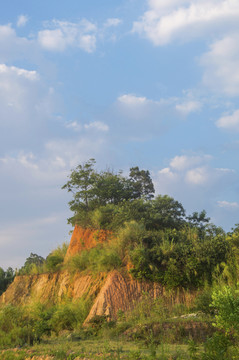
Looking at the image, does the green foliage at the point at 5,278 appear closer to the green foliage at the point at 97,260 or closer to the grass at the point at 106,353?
the green foliage at the point at 97,260

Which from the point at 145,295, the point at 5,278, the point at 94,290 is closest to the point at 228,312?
the point at 145,295

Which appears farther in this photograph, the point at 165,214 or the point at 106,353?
the point at 165,214

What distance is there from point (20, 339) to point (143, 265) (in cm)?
822

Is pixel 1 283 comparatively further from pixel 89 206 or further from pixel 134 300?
pixel 134 300

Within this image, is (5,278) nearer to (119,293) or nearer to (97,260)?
(97,260)

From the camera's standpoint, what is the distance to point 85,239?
25984 mm

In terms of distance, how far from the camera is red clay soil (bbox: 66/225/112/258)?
971 inches

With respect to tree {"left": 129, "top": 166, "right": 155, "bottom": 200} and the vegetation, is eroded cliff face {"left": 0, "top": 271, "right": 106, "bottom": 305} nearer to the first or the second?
the vegetation

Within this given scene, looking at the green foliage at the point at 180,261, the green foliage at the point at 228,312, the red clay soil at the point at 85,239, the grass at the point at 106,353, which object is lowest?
the grass at the point at 106,353

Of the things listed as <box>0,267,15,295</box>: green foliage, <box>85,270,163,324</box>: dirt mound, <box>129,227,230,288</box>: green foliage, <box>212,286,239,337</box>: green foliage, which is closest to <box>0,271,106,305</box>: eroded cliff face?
<box>85,270,163,324</box>: dirt mound

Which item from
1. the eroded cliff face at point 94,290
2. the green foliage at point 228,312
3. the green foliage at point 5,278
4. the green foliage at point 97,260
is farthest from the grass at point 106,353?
the green foliage at point 5,278

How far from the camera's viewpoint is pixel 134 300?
723 inches

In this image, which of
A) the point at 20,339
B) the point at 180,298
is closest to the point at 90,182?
the point at 180,298

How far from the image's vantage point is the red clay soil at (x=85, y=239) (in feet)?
80.9
